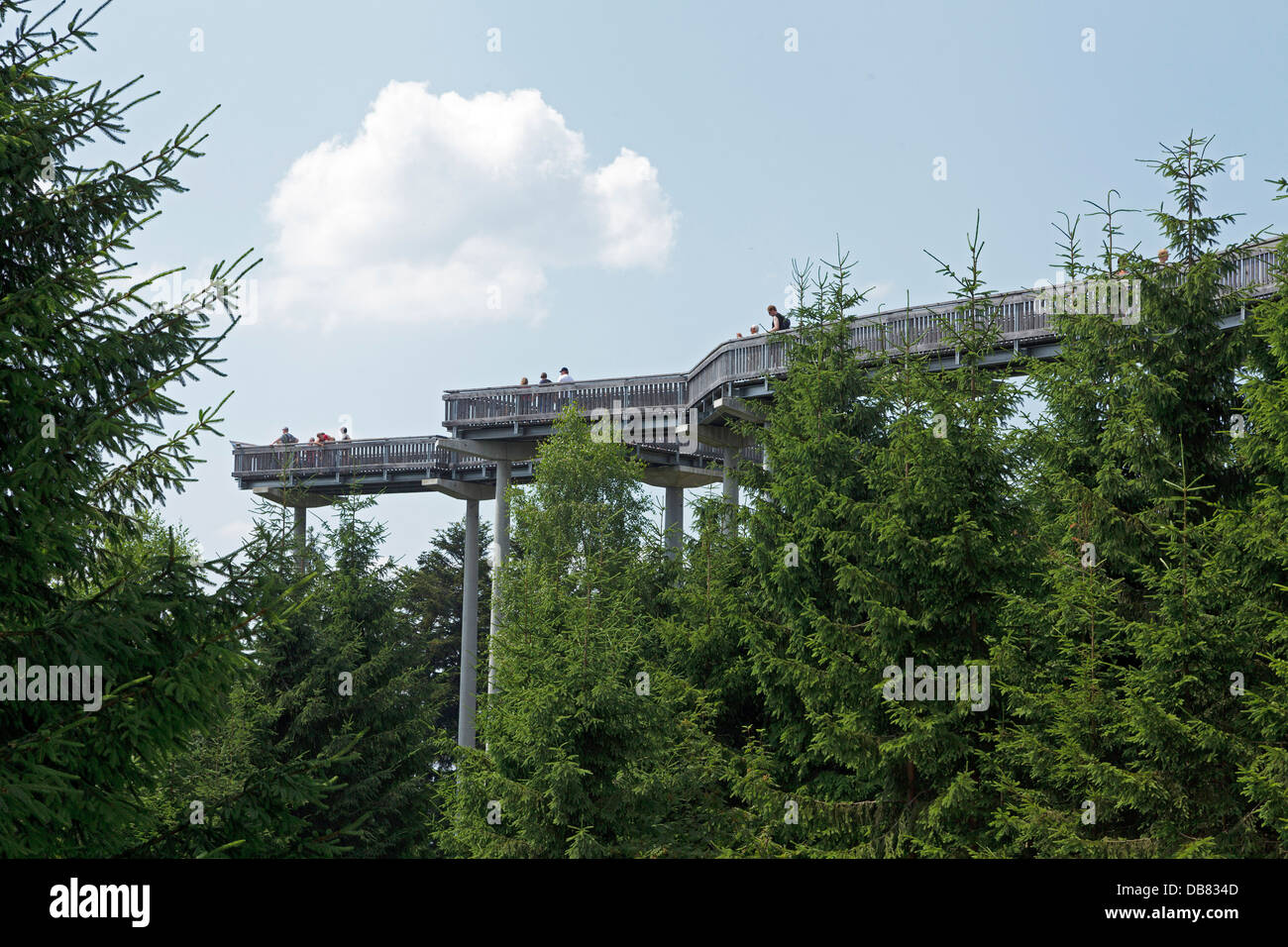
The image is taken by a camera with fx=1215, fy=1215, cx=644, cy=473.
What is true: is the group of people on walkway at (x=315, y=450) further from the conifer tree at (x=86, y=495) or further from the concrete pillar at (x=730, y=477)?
the conifer tree at (x=86, y=495)

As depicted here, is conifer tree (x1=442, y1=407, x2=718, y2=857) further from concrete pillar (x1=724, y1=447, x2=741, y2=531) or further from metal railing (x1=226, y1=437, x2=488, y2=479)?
metal railing (x1=226, y1=437, x2=488, y2=479)

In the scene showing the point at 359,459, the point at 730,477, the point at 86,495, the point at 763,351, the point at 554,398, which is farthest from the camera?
the point at 359,459

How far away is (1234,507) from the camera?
1655 cm

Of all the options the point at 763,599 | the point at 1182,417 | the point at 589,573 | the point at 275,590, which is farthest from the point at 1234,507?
the point at 275,590

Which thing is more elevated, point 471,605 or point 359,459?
point 359,459

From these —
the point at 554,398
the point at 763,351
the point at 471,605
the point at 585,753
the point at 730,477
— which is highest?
the point at 554,398

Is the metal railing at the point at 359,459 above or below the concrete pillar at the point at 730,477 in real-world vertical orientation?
above

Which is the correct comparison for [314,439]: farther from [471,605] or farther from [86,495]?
[86,495]

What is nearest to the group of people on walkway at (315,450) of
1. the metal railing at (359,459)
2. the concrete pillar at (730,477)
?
the metal railing at (359,459)

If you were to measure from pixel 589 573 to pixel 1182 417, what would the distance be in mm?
9278

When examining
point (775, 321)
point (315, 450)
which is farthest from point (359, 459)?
point (775, 321)

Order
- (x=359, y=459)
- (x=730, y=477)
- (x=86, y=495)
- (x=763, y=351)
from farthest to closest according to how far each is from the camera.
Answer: (x=359, y=459) < (x=763, y=351) < (x=730, y=477) < (x=86, y=495)

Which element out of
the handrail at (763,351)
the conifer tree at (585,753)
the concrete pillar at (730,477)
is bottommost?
the conifer tree at (585,753)

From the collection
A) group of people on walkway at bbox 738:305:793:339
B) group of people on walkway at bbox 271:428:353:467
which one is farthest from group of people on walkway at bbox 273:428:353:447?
group of people on walkway at bbox 738:305:793:339
